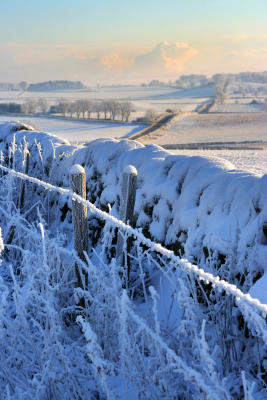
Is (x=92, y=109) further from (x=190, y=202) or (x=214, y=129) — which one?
(x=190, y=202)

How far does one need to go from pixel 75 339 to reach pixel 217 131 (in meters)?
39.4

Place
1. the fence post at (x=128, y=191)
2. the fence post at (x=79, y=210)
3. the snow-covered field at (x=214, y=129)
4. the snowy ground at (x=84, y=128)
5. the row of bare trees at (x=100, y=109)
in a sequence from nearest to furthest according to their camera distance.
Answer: the fence post at (x=79, y=210), the fence post at (x=128, y=191), the snow-covered field at (x=214, y=129), the snowy ground at (x=84, y=128), the row of bare trees at (x=100, y=109)

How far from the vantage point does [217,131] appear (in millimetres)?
40250

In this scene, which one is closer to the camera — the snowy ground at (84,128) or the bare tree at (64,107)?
the snowy ground at (84,128)

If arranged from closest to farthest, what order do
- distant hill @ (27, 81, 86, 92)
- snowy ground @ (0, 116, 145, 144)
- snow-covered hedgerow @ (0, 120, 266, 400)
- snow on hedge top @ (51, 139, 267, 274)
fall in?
snow-covered hedgerow @ (0, 120, 266, 400) < snow on hedge top @ (51, 139, 267, 274) < snowy ground @ (0, 116, 145, 144) < distant hill @ (27, 81, 86, 92)

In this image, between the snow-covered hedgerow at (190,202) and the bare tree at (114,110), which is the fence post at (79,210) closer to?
the snow-covered hedgerow at (190,202)

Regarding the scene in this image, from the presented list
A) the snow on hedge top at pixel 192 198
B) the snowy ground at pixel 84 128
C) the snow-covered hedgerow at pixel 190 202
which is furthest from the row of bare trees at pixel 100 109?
the snow on hedge top at pixel 192 198

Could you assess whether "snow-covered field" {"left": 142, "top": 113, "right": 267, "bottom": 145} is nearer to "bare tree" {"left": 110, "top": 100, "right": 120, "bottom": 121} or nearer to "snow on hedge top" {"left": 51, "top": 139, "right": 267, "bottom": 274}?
"bare tree" {"left": 110, "top": 100, "right": 120, "bottom": 121}

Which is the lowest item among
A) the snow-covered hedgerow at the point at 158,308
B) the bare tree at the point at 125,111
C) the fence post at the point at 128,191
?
the snow-covered hedgerow at the point at 158,308

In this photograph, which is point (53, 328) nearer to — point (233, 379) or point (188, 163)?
point (233, 379)

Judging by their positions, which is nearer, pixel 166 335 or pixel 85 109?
pixel 166 335

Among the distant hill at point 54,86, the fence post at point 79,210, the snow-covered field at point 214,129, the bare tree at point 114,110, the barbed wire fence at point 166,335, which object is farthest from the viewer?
the distant hill at point 54,86

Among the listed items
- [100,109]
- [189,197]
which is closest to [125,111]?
[100,109]

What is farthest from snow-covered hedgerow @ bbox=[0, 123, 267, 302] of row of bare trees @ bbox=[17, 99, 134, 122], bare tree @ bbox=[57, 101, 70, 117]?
bare tree @ bbox=[57, 101, 70, 117]
